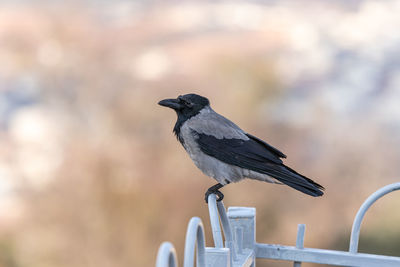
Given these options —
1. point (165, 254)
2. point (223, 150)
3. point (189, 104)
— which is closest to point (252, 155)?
point (223, 150)

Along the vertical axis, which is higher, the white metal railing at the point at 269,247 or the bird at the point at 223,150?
the bird at the point at 223,150

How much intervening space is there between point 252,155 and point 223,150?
15 centimetres

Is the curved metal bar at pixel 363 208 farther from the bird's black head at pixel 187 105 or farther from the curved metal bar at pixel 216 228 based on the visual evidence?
the bird's black head at pixel 187 105

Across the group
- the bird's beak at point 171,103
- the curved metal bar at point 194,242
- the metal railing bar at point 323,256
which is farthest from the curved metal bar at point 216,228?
the bird's beak at point 171,103

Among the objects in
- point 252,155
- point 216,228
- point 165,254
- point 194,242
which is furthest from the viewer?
point 252,155

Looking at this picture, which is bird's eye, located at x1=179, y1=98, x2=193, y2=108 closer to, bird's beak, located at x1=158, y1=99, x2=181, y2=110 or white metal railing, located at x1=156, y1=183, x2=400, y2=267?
bird's beak, located at x1=158, y1=99, x2=181, y2=110

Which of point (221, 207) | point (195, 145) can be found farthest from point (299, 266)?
point (195, 145)

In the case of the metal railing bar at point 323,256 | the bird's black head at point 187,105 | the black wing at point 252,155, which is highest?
the bird's black head at point 187,105

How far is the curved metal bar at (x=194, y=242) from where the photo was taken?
1.29 meters

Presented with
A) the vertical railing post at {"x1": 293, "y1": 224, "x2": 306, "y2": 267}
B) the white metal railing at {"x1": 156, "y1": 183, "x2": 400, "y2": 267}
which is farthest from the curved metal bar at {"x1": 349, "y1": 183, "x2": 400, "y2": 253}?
the vertical railing post at {"x1": 293, "y1": 224, "x2": 306, "y2": 267}

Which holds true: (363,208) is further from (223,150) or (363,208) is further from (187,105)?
(187,105)

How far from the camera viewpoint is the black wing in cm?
235

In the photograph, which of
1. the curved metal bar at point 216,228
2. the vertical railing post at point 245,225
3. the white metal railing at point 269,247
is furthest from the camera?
the vertical railing post at point 245,225

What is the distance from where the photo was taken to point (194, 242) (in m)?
1.30
